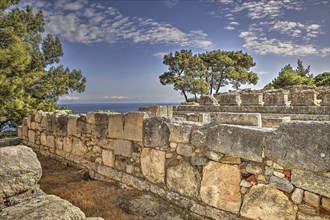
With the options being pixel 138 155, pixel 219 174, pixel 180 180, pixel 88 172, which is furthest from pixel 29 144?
pixel 219 174

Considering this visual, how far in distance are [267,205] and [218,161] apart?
35.8 inches

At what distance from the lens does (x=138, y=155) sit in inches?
Answer: 204

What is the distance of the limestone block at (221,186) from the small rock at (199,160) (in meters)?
0.07

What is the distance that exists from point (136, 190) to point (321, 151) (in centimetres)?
351

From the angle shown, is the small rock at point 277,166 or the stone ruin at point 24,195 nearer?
the stone ruin at point 24,195

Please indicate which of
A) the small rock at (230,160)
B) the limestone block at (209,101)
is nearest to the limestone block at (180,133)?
the small rock at (230,160)

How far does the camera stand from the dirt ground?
409 centimetres

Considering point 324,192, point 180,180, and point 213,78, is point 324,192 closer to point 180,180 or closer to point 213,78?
point 180,180

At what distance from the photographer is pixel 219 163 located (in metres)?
3.84

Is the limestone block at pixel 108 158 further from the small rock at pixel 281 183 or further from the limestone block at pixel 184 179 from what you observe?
the small rock at pixel 281 183

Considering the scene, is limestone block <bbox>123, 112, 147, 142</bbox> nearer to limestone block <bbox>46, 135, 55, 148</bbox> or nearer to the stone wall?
the stone wall

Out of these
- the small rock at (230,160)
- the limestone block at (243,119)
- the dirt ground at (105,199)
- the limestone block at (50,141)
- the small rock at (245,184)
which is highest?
the limestone block at (243,119)

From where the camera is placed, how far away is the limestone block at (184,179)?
414 centimetres

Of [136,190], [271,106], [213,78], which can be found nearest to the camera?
[136,190]
